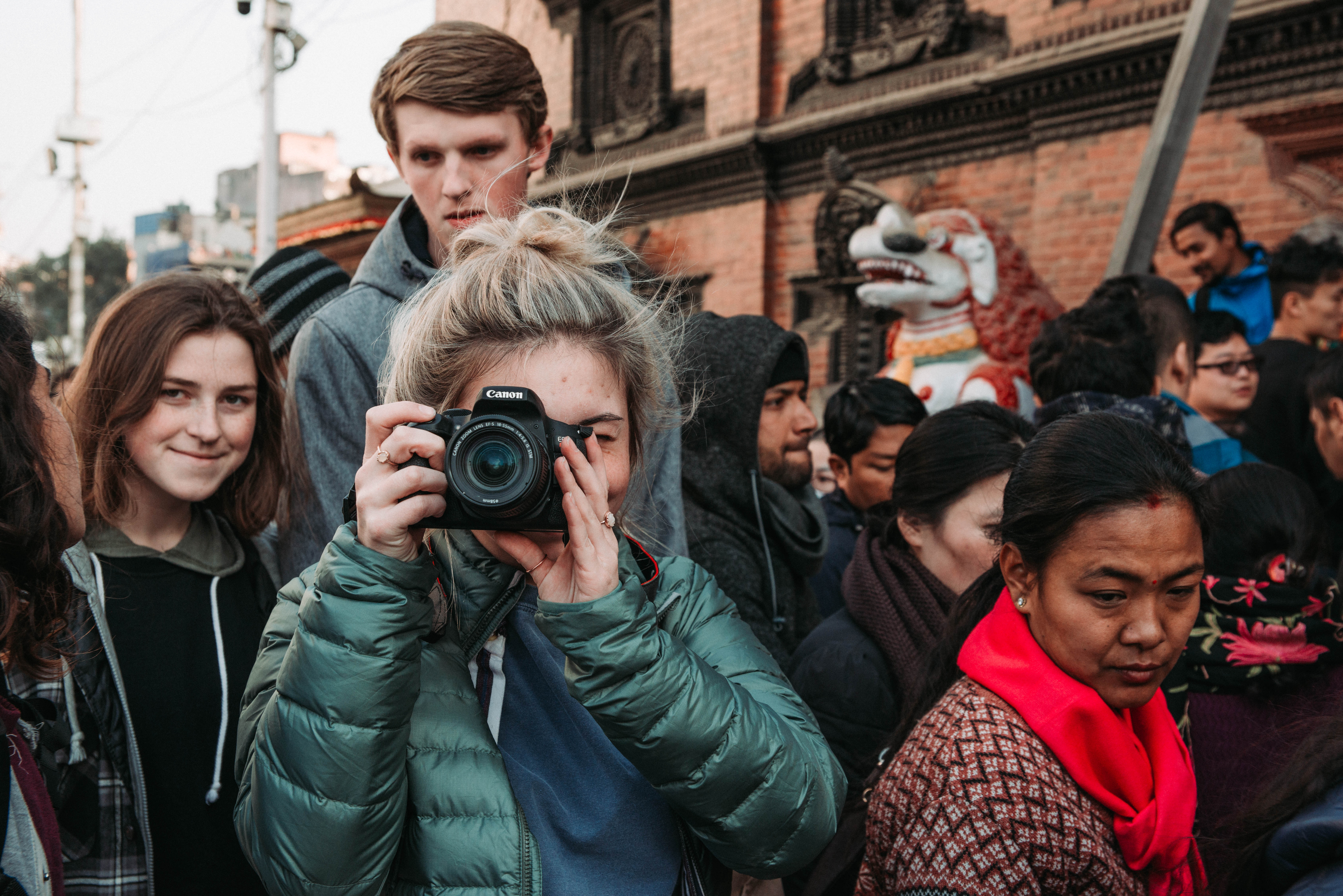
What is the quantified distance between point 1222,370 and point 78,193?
24.0 metres

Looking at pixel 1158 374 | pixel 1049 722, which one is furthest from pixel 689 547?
pixel 1158 374

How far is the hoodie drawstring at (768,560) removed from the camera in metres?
2.56

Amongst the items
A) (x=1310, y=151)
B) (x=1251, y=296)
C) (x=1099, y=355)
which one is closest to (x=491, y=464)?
(x=1099, y=355)

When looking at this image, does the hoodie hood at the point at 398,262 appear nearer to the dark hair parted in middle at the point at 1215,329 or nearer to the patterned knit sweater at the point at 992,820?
the patterned knit sweater at the point at 992,820

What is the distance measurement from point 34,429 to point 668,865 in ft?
3.38

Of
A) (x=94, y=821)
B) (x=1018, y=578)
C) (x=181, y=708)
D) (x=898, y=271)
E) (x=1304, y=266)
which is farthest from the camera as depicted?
(x=898, y=271)

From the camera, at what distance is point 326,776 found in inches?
44.8

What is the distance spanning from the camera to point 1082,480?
157cm

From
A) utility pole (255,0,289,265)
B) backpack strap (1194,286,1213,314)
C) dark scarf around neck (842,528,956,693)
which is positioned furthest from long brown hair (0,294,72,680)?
utility pole (255,0,289,265)

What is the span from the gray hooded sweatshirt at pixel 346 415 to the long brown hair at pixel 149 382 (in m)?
0.24

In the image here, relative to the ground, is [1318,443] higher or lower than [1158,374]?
lower

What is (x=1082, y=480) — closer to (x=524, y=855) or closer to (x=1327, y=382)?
(x=524, y=855)

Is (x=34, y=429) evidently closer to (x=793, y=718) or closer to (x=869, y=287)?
(x=793, y=718)

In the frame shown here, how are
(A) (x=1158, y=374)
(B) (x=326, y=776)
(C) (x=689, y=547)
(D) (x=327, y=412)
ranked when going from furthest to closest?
(A) (x=1158, y=374) < (C) (x=689, y=547) < (D) (x=327, y=412) < (B) (x=326, y=776)
